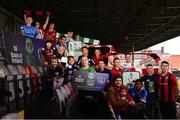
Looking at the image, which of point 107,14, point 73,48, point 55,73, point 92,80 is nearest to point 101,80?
point 92,80

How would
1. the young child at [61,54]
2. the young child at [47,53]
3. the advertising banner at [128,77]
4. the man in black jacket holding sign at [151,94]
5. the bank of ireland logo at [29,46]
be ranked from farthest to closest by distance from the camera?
the advertising banner at [128,77] → the young child at [61,54] → the young child at [47,53] → the man in black jacket holding sign at [151,94] → the bank of ireland logo at [29,46]

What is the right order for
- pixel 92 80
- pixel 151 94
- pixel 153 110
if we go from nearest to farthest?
pixel 92 80
pixel 153 110
pixel 151 94

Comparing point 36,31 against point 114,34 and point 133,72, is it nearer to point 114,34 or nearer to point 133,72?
point 133,72

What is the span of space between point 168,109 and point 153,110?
35cm

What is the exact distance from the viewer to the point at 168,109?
9.98 meters

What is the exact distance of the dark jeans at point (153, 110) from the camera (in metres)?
9.95

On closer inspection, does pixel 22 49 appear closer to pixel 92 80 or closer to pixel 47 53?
pixel 92 80

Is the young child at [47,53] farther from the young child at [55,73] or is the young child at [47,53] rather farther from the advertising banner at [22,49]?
the young child at [55,73]

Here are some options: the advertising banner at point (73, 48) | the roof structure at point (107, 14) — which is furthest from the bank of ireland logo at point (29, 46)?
the roof structure at point (107, 14)

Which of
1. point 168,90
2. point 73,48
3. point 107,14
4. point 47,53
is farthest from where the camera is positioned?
point 107,14

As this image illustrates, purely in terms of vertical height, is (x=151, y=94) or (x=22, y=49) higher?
(x=22, y=49)

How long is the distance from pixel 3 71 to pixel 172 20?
1891 centimetres

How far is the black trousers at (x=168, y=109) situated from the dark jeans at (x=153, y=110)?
0.12 meters

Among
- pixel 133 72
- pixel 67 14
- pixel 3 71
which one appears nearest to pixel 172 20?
pixel 67 14
